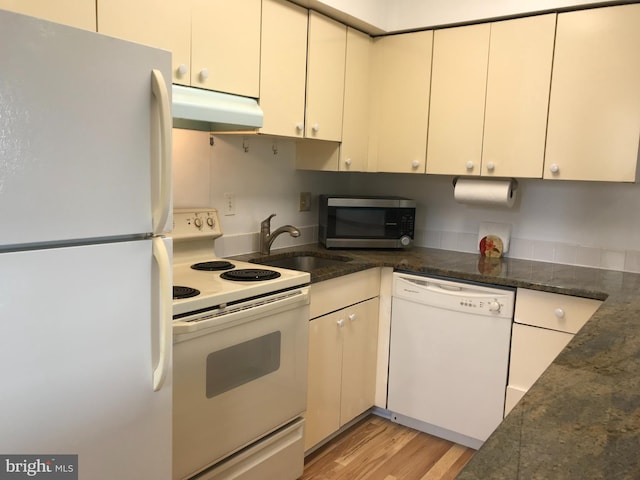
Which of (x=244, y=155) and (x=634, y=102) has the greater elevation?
(x=634, y=102)

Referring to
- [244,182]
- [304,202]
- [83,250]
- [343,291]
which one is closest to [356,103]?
[304,202]

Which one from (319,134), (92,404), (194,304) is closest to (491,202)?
(319,134)

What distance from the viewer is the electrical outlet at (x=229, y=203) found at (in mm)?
2520

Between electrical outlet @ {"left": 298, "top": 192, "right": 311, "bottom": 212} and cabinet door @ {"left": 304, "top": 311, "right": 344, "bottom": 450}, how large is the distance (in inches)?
32.0

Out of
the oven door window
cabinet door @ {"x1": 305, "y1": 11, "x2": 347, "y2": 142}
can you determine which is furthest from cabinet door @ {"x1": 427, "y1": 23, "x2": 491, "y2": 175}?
the oven door window

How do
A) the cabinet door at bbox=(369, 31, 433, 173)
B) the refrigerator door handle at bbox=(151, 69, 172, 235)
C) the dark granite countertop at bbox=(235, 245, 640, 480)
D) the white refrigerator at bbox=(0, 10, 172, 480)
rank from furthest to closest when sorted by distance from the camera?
the cabinet door at bbox=(369, 31, 433, 173)
the refrigerator door handle at bbox=(151, 69, 172, 235)
the white refrigerator at bbox=(0, 10, 172, 480)
the dark granite countertop at bbox=(235, 245, 640, 480)

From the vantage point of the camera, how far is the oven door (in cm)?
163

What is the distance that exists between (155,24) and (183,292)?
2.92ft

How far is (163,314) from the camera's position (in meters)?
1.28

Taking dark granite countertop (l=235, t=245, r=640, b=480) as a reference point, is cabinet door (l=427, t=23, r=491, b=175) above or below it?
above

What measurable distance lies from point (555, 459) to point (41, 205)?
1026 mm

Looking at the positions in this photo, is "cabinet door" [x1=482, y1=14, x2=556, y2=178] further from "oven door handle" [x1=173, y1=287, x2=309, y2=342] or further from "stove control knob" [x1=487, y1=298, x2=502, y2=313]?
"oven door handle" [x1=173, y1=287, x2=309, y2=342]

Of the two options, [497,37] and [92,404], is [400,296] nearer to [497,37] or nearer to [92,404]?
[497,37]

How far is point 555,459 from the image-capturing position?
79cm
